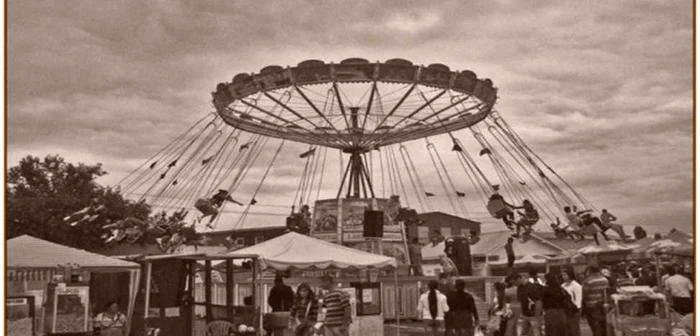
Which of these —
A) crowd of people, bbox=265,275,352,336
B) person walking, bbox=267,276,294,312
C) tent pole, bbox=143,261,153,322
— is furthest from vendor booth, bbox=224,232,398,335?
tent pole, bbox=143,261,153,322

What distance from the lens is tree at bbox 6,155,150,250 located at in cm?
2328

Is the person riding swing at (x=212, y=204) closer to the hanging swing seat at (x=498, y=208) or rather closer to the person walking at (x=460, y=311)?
the hanging swing seat at (x=498, y=208)

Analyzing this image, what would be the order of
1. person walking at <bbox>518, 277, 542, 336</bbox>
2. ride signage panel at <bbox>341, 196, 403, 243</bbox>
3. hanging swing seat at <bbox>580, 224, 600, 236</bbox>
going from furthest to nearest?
1. ride signage panel at <bbox>341, 196, 403, 243</bbox>
2. hanging swing seat at <bbox>580, 224, 600, 236</bbox>
3. person walking at <bbox>518, 277, 542, 336</bbox>

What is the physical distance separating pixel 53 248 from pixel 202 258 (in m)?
2.23

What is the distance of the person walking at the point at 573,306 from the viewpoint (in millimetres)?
11648

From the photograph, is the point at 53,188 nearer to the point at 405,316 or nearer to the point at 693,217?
the point at 405,316

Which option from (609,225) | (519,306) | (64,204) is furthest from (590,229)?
(64,204)

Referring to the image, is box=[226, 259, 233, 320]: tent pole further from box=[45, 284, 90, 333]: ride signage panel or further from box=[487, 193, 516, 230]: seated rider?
box=[487, 193, 516, 230]: seated rider

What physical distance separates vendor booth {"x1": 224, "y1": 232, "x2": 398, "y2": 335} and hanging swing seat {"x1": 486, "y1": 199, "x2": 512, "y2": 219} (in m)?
5.96

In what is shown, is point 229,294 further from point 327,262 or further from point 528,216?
point 528,216

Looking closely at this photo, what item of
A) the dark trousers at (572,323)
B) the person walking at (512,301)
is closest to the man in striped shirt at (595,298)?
the dark trousers at (572,323)

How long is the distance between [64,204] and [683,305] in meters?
21.5

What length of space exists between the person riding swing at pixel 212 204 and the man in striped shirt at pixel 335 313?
891cm

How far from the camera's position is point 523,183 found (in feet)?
70.9
